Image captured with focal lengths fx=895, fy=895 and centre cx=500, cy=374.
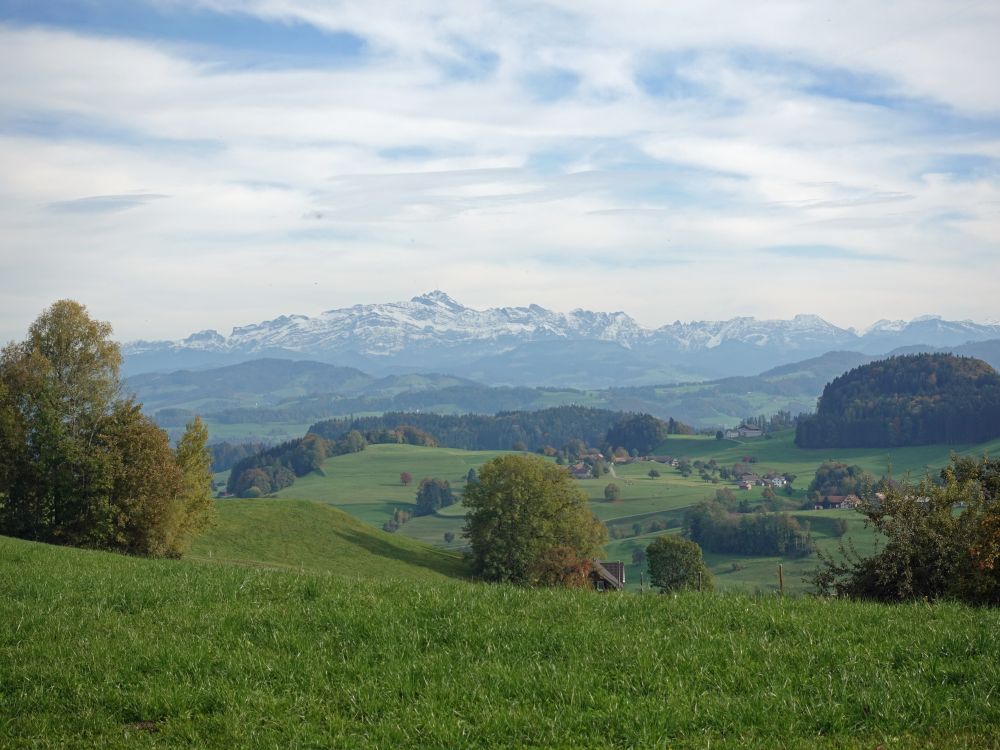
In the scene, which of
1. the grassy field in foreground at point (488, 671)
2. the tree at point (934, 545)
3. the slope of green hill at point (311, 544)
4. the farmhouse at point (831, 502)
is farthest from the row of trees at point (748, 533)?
the grassy field in foreground at point (488, 671)

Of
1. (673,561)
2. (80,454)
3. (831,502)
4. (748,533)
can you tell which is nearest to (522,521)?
(673,561)

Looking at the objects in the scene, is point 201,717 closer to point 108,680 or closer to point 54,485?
point 108,680

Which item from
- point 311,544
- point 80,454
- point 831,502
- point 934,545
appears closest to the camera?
point 934,545

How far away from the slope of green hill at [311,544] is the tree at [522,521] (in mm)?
3635

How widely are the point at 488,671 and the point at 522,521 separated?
6349 cm

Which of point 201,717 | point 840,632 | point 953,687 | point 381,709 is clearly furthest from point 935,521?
point 201,717

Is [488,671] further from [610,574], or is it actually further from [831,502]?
[831,502]

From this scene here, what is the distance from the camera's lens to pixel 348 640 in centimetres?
1205

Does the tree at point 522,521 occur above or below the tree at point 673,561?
above

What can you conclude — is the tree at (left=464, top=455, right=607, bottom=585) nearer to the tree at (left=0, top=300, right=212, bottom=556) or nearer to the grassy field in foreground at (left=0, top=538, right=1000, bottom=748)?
the tree at (left=0, top=300, right=212, bottom=556)

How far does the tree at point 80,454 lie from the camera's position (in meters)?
47.2

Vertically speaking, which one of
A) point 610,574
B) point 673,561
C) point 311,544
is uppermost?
point 311,544

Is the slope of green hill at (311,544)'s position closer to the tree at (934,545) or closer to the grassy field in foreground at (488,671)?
the tree at (934,545)

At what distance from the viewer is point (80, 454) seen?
47594mm
